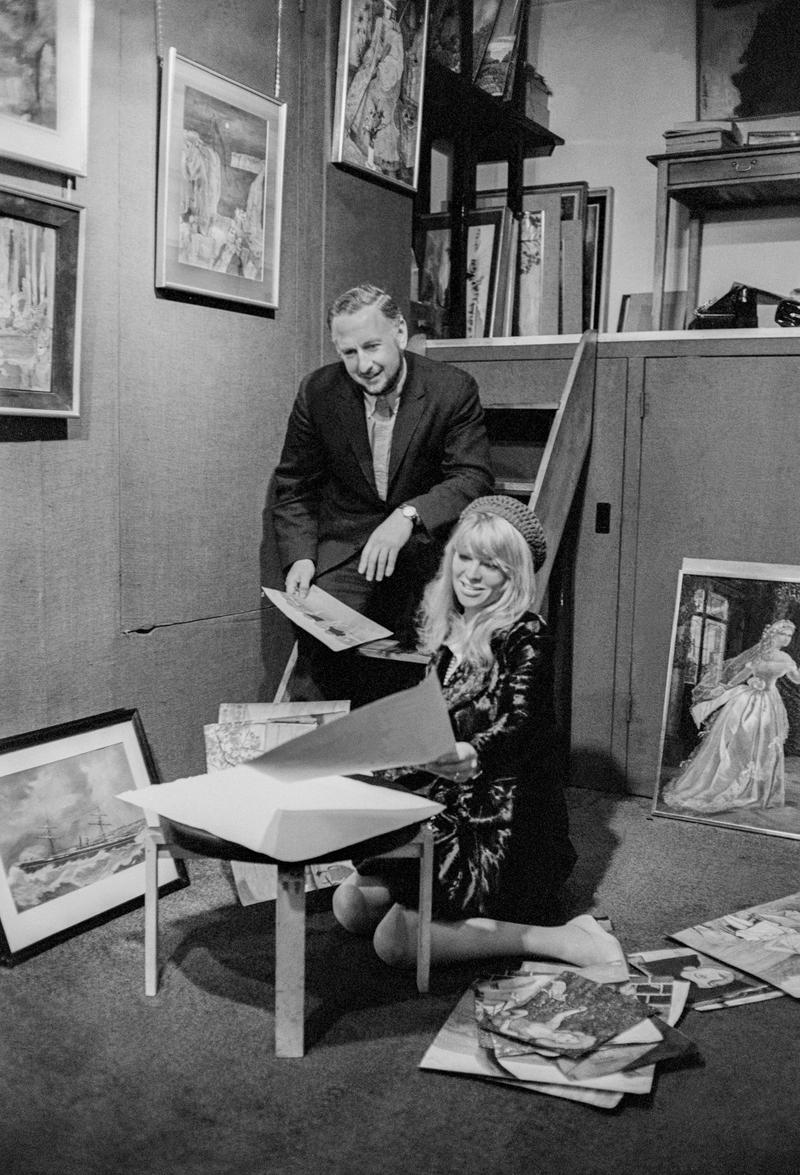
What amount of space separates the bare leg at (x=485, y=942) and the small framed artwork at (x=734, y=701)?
3.66 feet

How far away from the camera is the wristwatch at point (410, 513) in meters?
3.01

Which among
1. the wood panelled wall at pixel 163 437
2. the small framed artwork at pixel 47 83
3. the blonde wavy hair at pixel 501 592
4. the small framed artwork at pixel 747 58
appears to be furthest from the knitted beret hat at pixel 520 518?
the small framed artwork at pixel 747 58

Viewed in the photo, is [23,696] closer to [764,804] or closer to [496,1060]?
[496,1060]

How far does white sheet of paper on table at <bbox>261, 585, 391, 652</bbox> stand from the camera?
291 cm

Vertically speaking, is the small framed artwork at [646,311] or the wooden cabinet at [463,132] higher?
the wooden cabinet at [463,132]

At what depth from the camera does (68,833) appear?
2.65m

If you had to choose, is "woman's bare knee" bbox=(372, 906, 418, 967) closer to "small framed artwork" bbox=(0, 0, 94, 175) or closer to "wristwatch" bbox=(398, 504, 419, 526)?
"wristwatch" bbox=(398, 504, 419, 526)

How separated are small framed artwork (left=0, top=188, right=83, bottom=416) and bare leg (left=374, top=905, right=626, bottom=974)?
4.54 ft

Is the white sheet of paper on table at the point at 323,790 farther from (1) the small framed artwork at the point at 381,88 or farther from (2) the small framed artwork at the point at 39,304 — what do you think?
(1) the small framed artwork at the point at 381,88

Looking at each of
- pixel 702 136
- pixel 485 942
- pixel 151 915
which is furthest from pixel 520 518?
pixel 702 136

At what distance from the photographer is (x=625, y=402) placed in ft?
11.8

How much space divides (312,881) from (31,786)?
0.73 metres

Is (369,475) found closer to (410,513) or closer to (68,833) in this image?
(410,513)

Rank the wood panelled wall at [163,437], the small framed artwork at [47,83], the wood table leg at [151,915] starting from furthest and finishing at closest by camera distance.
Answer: the wood panelled wall at [163,437]
the small framed artwork at [47,83]
the wood table leg at [151,915]
